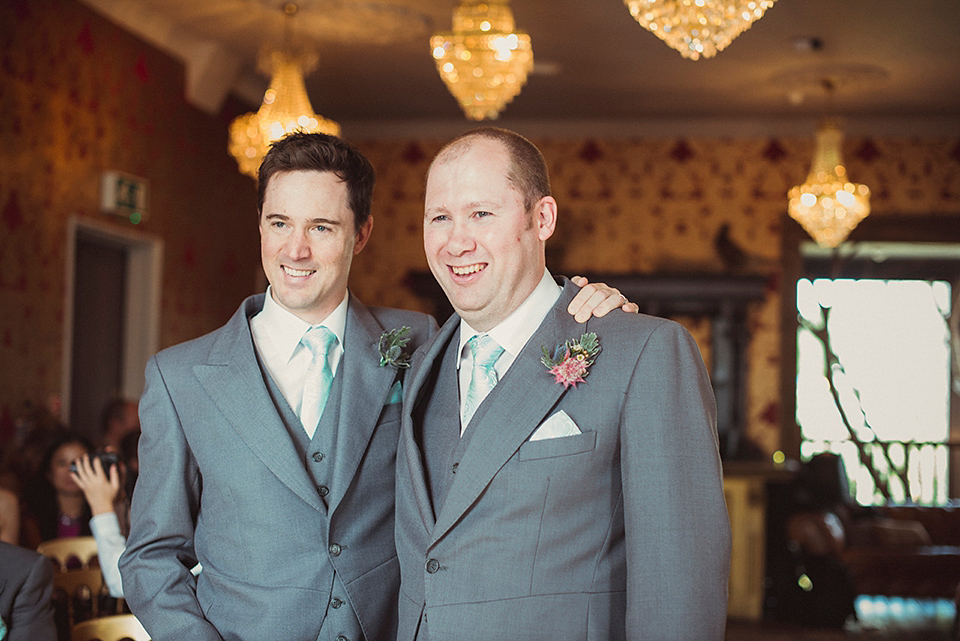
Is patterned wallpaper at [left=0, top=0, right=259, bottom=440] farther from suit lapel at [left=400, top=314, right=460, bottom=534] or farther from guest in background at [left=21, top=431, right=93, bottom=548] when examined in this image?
suit lapel at [left=400, top=314, right=460, bottom=534]

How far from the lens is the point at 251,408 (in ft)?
6.15

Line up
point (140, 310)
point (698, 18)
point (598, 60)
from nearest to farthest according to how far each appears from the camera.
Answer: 1. point (698, 18)
2. point (140, 310)
3. point (598, 60)

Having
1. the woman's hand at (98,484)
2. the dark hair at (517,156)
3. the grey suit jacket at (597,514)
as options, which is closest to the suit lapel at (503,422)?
the grey suit jacket at (597,514)

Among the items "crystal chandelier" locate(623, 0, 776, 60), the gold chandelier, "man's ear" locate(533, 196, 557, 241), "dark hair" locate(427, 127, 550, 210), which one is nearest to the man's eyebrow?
"dark hair" locate(427, 127, 550, 210)

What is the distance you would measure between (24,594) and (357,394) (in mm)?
1239

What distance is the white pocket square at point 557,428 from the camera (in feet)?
5.18

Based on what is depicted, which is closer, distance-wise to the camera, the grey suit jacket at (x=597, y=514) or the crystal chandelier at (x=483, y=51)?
the grey suit jacket at (x=597, y=514)

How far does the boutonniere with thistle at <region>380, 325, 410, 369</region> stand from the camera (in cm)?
199

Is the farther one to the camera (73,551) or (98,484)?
(73,551)

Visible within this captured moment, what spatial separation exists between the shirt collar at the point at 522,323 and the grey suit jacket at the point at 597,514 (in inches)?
5.0

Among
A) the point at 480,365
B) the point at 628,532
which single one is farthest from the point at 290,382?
the point at 628,532

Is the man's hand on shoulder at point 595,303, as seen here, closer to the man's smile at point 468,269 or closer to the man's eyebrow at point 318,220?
the man's smile at point 468,269

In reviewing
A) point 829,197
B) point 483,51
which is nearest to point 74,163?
point 483,51

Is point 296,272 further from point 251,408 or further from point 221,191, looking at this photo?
point 221,191
